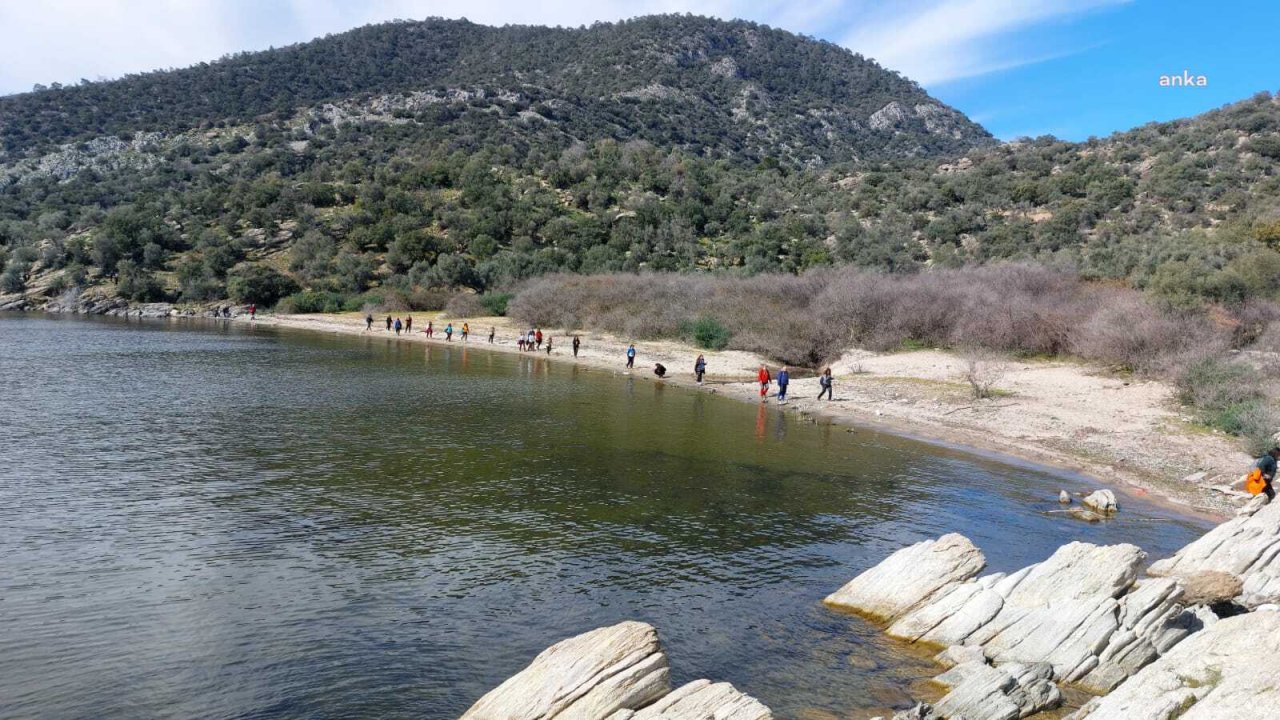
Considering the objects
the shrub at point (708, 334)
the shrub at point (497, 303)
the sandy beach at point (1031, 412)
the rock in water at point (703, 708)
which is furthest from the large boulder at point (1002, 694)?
the shrub at point (497, 303)

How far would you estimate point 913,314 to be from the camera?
156ft

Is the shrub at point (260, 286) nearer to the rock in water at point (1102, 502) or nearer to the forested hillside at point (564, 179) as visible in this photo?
the forested hillside at point (564, 179)

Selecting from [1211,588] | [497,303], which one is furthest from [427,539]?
[497,303]

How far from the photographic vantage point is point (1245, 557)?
14062mm

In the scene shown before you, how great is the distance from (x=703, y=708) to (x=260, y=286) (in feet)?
272

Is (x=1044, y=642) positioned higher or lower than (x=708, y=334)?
lower

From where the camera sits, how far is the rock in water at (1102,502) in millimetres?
19906

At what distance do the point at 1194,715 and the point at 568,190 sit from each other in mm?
97589

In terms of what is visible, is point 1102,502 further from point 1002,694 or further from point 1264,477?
point 1002,694

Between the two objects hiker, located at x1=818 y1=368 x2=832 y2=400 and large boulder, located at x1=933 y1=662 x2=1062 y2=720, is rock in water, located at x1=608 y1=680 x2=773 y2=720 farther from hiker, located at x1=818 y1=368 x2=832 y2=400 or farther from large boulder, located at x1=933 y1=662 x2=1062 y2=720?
hiker, located at x1=818 y1=368 x2=832 y2=400

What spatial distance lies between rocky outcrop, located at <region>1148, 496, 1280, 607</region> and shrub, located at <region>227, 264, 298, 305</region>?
268 feet


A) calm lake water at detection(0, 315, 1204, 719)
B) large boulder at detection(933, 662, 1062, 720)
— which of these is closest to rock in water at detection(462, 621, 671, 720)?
calm lake water at detection(0, 315, 1204, 719)

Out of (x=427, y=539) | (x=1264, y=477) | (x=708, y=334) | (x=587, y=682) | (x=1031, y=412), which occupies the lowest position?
(x=427, y=539)

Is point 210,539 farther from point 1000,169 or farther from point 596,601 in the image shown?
point 1000,169
